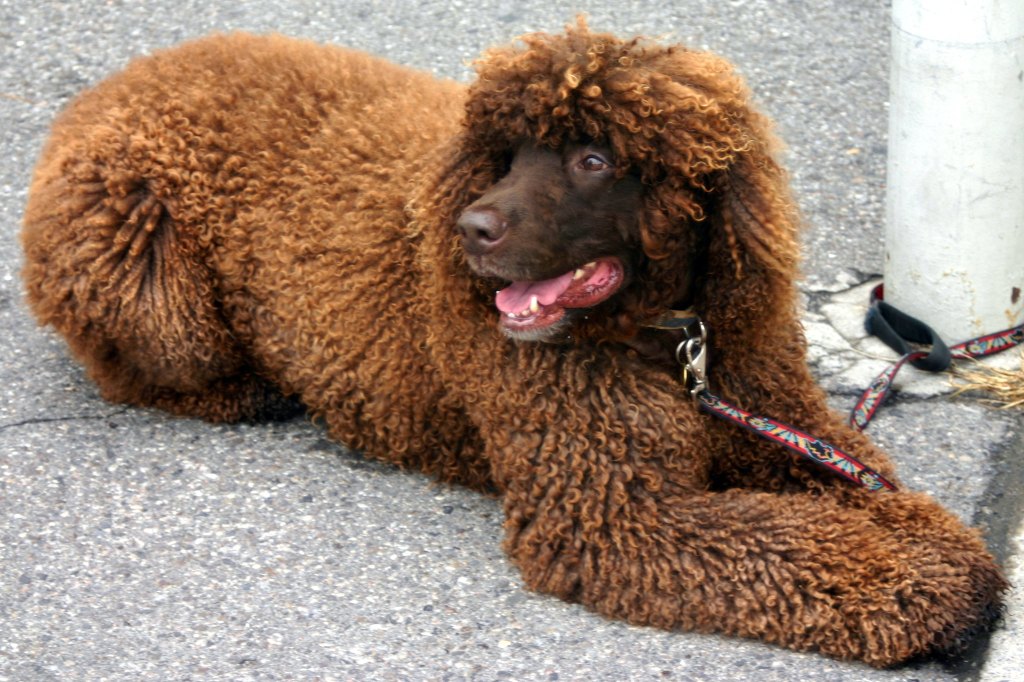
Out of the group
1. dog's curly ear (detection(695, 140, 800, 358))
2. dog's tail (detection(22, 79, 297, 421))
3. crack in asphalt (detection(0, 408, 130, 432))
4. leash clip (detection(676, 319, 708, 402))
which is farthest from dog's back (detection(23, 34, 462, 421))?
dog's curly ear (detection(695, 140, 800, 358))

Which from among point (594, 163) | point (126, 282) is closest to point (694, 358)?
point (594, 163)

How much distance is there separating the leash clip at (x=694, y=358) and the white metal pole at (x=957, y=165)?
1361 millimetres

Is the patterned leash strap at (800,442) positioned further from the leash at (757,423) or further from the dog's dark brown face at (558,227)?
the dog's dark brown face at (558,227)

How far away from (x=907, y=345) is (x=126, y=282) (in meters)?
2.54

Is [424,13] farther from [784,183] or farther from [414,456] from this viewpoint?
[784,183]

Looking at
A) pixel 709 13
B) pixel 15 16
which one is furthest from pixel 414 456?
pixel 15 16

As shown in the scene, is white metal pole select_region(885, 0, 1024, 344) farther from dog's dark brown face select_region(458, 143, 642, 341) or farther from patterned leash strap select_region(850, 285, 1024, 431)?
dog's dark brown face select_region(458, 143, 642, 341)

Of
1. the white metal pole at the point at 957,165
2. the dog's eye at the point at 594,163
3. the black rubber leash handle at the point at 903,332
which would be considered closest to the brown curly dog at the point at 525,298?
the dog's eye at the point at 594,163

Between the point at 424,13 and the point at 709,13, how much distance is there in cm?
132

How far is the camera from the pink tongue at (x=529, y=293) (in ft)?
11.8

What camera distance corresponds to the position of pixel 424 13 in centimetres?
698

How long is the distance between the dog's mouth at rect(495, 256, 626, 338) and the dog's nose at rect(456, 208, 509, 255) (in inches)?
7.6

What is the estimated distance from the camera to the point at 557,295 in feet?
11.8

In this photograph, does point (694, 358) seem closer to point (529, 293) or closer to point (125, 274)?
point (529, 293)
